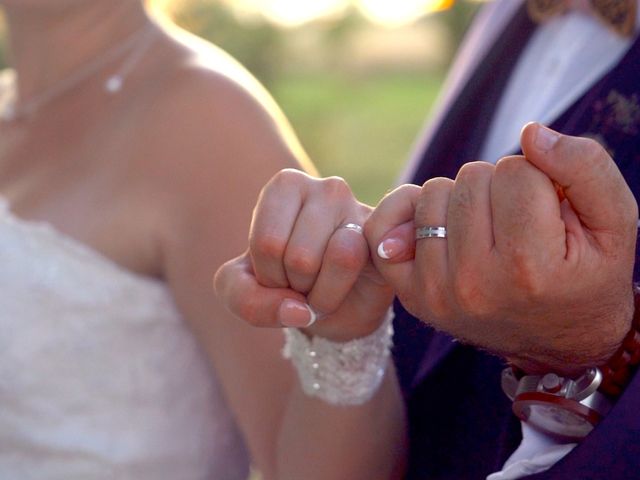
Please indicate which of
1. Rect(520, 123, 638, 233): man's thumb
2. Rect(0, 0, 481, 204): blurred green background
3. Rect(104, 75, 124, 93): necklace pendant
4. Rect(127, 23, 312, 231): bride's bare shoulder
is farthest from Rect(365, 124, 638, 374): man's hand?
Rect(0, 0, 481, 204): blurred green background

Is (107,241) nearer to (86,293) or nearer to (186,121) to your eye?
(86,293)

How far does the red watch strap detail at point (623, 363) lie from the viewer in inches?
40.9

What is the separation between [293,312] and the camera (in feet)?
3.59

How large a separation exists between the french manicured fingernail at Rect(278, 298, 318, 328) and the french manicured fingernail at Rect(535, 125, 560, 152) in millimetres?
344

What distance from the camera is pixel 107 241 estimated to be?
1.92 metres

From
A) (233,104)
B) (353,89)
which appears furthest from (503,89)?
(353,89)

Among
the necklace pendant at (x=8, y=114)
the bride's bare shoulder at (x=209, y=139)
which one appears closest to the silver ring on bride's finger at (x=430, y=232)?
the bride's bare shoulder at (x=209, y=139)

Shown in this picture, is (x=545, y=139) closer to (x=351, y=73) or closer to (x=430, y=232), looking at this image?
(x=430, y=232)

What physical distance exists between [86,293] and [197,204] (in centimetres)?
34

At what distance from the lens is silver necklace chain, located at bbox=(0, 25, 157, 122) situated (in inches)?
85.4

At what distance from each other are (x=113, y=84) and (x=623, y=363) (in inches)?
58.1

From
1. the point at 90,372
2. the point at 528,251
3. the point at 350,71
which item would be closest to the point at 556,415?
the point at 528,251

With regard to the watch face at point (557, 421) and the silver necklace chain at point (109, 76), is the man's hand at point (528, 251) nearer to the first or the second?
the watch face at point (557, 421)

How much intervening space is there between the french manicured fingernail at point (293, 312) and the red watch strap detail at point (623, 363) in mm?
339
